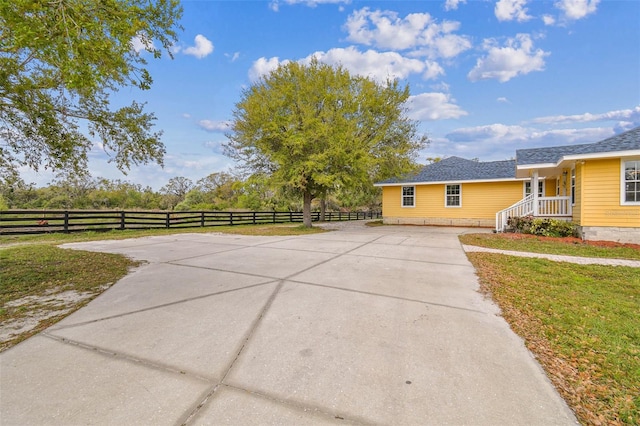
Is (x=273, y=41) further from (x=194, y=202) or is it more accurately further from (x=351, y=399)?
(x=194, y=202)

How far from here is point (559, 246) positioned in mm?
9438

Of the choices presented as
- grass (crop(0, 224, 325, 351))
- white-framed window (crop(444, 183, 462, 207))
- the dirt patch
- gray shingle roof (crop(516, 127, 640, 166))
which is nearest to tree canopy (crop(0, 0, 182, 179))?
grass (crop(0, 224, 325, 351))

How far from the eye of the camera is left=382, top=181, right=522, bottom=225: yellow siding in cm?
1691

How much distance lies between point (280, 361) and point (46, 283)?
534 cm

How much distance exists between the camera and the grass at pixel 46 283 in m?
3.46

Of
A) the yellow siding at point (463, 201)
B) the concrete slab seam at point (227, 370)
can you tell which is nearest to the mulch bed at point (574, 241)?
the yellow siding at point (463, 201)

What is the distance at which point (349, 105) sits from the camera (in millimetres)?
15094

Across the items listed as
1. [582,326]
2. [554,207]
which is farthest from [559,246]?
[582,326]

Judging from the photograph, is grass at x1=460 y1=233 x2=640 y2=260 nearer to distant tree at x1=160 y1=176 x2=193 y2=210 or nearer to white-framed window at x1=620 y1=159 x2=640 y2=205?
white-framed window at x1=620 y1=159 x2=640 y2=205

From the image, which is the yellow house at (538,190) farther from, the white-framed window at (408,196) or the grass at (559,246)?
the grass at (559,246)

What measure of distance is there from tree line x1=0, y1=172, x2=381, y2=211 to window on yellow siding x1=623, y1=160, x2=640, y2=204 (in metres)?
15.6

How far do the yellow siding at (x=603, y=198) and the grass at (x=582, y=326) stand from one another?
5060mm

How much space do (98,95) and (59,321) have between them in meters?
4.84

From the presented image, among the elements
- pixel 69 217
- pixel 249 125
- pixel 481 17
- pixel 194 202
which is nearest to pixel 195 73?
pixel 249 125
